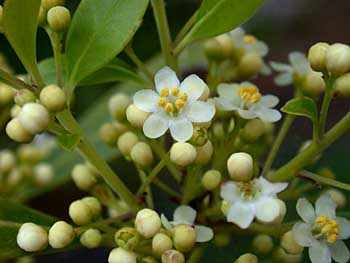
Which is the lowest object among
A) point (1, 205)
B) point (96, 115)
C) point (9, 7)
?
point (96, 115)

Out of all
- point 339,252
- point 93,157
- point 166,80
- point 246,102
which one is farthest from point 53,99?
point 339,252

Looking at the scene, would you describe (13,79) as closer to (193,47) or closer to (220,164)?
(220,164)

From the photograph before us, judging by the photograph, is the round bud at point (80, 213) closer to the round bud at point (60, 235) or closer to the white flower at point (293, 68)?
the round bud at point (60, 235)

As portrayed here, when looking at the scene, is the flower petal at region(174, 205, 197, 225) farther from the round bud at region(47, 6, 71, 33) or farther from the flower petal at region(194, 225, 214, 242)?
the round bud at region(47, 6, 71, 33)

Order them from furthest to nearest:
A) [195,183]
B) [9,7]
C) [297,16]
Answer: [297,16], [195,183], [9,7]

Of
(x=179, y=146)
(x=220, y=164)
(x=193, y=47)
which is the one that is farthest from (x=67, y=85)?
(x=193, y=47)

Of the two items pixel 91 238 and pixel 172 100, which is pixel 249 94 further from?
pixel 91 238
